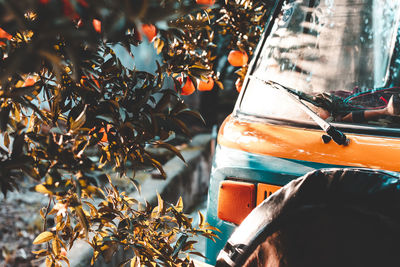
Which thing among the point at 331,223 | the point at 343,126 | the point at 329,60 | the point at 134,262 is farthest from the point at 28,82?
the point at 329,60

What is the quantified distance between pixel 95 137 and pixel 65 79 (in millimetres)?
259

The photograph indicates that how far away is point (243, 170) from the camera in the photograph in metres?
1.72

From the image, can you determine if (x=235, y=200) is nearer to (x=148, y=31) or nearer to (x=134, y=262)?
(x=134, y=262)

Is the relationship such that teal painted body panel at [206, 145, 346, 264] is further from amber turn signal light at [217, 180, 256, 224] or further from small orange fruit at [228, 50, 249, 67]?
small orange fruit at [228, 50, 249, 67]

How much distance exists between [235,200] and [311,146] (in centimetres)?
45

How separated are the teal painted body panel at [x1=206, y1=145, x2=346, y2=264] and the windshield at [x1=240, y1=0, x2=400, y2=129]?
0.99ft

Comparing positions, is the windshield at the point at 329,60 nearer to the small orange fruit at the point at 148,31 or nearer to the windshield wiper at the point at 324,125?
the windshield wiper at the point at 324,125

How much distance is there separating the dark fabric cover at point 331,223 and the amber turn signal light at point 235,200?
0.36 metres

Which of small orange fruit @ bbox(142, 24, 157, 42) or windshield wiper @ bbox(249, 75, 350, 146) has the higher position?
small orange fruit @ bbox(142, 24, 157, 42)

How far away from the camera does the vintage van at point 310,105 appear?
1589mm

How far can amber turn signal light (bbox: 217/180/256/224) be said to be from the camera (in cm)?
168

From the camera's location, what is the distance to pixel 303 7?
7.13 ft

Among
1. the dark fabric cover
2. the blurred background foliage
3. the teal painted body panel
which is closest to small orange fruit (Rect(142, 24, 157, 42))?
the blurred background foliage

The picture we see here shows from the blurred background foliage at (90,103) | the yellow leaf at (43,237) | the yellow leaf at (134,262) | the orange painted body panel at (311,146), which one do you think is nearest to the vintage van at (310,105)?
the orange painted body panel at (311,146)
